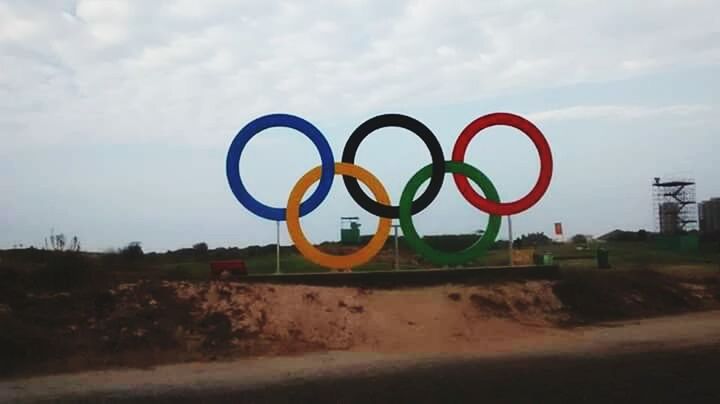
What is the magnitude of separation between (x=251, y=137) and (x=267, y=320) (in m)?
5.67

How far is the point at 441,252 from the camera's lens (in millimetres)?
22750

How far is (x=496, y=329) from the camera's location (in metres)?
19.8

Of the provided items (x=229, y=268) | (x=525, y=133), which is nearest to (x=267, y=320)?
(x=229, y=268)

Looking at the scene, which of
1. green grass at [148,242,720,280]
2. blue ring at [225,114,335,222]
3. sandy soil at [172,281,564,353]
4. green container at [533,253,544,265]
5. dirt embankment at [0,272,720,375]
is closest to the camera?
dirt embankment at [0,272,720,375]

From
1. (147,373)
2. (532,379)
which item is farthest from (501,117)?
(147,373)

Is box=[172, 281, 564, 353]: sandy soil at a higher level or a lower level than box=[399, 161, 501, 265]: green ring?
lower

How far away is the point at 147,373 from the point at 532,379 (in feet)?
24.7

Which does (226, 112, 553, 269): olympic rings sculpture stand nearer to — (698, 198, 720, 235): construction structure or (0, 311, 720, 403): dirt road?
(0, 311, 720, 403): dirt road

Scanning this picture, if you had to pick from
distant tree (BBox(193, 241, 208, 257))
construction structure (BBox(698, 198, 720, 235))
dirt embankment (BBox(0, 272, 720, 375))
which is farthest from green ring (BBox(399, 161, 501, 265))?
construction structure (BBox(698, 198, 720, 235))

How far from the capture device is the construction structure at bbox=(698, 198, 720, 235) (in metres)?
71.6

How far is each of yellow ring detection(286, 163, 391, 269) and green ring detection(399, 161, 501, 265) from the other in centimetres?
58

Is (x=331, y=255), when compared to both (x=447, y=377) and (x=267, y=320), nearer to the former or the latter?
(x=267, y=320)

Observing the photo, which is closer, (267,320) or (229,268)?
(267,320)

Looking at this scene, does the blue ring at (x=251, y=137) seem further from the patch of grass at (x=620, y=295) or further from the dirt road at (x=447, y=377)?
the patch of grass at (x=620, y=295)
